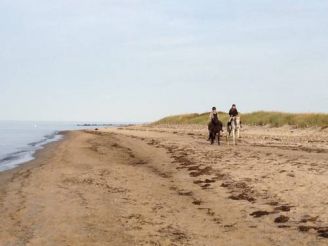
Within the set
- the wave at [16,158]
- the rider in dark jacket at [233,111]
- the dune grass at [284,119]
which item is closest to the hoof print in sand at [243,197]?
the wave at [16,158]

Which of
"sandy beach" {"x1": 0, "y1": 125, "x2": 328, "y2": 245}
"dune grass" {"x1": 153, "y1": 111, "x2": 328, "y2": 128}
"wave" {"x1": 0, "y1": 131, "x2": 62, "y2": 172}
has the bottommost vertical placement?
"wave" {"x1": 0, "y1": 131, "x2": 62, "y2": 172}

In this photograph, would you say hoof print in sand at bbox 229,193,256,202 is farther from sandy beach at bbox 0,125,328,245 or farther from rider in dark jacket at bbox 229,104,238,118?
rider in dark jacket at bbox 229,104,238,118

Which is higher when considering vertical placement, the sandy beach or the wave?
the sandy beach

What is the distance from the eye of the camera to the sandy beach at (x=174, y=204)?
10.4 meters

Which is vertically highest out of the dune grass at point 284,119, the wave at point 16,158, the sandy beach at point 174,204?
the dune grass at point 284,119

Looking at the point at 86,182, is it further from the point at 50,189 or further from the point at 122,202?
the point at 122,202

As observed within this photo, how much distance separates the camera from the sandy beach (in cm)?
1045

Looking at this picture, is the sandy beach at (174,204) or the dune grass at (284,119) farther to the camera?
the dune grass at (284,119)

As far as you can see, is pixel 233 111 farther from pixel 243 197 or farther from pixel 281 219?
pixel 281 219

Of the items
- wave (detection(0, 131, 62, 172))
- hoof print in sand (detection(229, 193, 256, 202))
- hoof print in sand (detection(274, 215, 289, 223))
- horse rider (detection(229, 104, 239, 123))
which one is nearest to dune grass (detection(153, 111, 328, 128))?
horse rider (detection(229, 104, 239, 123))

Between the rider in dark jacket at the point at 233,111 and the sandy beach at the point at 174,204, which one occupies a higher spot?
the rider in dark jacket at the point at 233,111

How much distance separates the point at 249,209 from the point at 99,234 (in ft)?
14.6

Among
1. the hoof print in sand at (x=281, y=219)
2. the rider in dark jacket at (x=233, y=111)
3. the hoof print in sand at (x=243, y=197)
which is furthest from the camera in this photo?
the rider in dark jacket at (x=233, y=111)

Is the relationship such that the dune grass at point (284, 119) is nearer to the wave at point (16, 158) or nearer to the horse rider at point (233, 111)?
the horse rider at point (233, 111)
